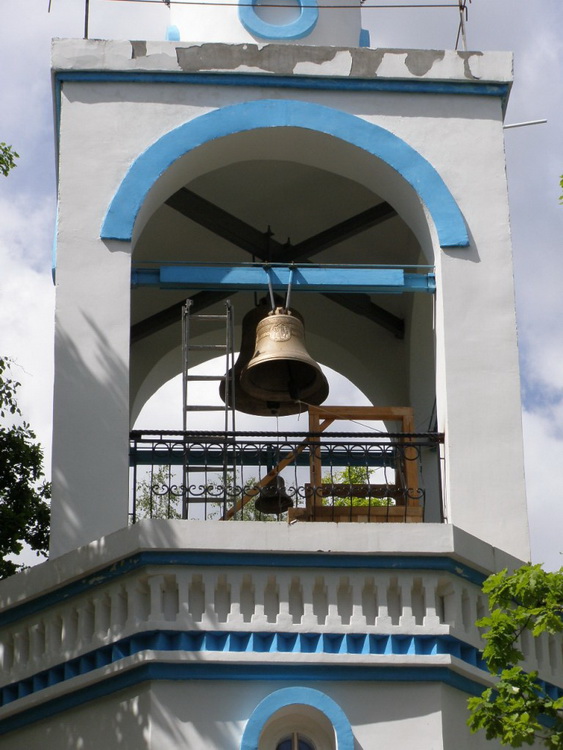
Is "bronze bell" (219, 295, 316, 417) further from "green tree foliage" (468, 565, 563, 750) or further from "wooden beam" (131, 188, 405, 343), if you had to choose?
"green tree foliage" (468, 565, 563, 750)

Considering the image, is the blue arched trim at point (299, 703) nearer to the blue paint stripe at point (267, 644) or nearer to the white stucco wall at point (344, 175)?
the blue paint stripe at point (267, 644)

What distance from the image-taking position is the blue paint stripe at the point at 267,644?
408 inches

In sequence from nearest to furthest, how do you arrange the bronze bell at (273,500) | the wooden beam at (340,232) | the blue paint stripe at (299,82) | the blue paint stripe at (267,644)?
the blue paint stripe at (267,644) < the bronze bell at (273,500) < the blue paint stripe at (299,82) < the wooden beam at (340,232)

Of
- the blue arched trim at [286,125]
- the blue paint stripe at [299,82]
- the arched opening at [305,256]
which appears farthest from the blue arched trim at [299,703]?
the blue paint stripe at [299,82]

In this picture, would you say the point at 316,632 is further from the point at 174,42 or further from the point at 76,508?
the point at 174,42

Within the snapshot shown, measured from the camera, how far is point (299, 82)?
1245cm

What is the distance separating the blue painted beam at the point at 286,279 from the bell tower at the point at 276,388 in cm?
2

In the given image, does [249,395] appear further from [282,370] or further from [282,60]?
[282,60]

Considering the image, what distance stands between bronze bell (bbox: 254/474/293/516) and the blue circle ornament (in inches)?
119

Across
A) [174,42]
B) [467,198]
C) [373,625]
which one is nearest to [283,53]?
[174,42]

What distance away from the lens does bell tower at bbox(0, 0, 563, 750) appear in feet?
34.0

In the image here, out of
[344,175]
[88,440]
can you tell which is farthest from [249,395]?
[88,440]

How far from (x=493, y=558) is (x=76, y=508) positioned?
238 centimetres

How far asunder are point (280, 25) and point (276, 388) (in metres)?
2.49
